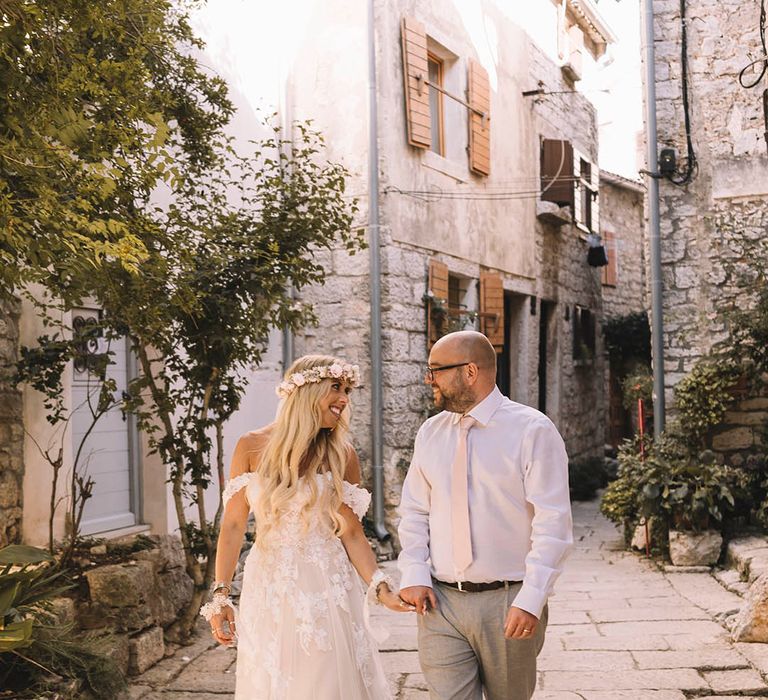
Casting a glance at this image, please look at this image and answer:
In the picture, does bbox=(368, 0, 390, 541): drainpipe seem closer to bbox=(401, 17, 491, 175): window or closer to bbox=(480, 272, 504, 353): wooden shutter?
bbox=(401, 17, 491, 175): window

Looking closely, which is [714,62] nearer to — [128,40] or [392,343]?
[392,343]

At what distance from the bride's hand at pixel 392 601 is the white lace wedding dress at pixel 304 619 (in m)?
0.22

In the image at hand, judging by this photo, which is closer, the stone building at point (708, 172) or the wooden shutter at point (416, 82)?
the stone building at point (708, 172)

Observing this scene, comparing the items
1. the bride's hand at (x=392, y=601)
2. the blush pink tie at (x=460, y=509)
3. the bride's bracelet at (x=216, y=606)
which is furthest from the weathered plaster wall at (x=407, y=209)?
the blush pink tie at (x=460, y=509)

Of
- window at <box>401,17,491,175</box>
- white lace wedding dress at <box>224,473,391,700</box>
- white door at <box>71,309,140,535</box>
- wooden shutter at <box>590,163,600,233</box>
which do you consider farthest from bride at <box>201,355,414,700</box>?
wooden shutter at <box>590,163,600,233</box>

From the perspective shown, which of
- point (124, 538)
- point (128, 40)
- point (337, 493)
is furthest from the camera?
point (124, 538)

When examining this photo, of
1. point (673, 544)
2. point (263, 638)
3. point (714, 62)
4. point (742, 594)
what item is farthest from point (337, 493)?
point (714, 62)

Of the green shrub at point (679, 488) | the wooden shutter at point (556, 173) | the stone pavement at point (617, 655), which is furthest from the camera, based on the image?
the wooden shutter at point (556, 173)

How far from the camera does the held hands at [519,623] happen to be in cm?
290

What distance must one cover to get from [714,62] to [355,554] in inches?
296

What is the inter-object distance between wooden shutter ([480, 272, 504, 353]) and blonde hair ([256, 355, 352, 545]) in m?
8.25

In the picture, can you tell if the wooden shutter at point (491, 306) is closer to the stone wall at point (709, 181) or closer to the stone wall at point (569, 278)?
the stone wall at point (569, 278)

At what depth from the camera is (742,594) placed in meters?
7.27

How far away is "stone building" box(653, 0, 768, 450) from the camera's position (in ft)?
31.0
